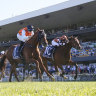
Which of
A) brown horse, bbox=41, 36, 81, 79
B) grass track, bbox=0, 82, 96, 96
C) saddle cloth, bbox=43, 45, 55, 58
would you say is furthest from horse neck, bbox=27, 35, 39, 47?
grass track, bbox=0, 82, 96, 96

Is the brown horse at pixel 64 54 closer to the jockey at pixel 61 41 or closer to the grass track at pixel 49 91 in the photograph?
the jockey at pixel 61 41

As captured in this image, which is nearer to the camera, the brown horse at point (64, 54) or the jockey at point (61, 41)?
the brown horse at point (64, 54)

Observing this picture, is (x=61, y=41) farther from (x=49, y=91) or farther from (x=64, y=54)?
(x=49, y=91)

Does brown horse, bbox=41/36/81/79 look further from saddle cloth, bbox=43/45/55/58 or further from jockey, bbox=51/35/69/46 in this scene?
saddle cloth, bbox=43/45/55/58

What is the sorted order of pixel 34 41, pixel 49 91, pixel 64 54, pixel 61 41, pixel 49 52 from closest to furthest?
1. pixel 49 91
2. pixel 34 41
3. pixel 64 54
4. pixel 61 41
5. pixel 49 52

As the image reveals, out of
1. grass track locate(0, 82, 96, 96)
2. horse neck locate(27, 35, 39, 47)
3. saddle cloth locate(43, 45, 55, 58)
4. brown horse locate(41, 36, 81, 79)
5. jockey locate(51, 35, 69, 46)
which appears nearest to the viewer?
grass track locate(0, 82, 96, 96)

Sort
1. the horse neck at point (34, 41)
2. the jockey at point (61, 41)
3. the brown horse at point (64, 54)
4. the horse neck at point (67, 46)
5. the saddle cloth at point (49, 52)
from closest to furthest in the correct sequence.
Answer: the horse neck at point (34, 41), the brown horse at point (64, 54), the horse neck at point (67, 46), the jockey at point (61, 41), the saddle cloth at point (49, 52)

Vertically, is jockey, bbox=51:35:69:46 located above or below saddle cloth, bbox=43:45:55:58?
above

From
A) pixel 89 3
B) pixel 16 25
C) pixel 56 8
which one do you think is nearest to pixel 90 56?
pixel 89 3

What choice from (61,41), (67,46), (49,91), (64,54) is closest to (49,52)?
(61,41)

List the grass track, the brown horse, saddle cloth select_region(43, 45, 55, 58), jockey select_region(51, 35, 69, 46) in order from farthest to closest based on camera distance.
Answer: saddle cloth select_region(43, 45, 55, 58) → jockey select_region(51, 35, 69, 46) → the brown horse → the grass track

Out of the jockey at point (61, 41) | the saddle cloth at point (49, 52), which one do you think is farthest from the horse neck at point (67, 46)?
the saddle cloth at point (49, 52)

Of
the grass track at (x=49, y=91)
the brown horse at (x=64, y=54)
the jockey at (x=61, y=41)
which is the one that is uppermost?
the jockey at (x=61, y=41)

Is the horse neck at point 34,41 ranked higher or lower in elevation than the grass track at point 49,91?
higher
